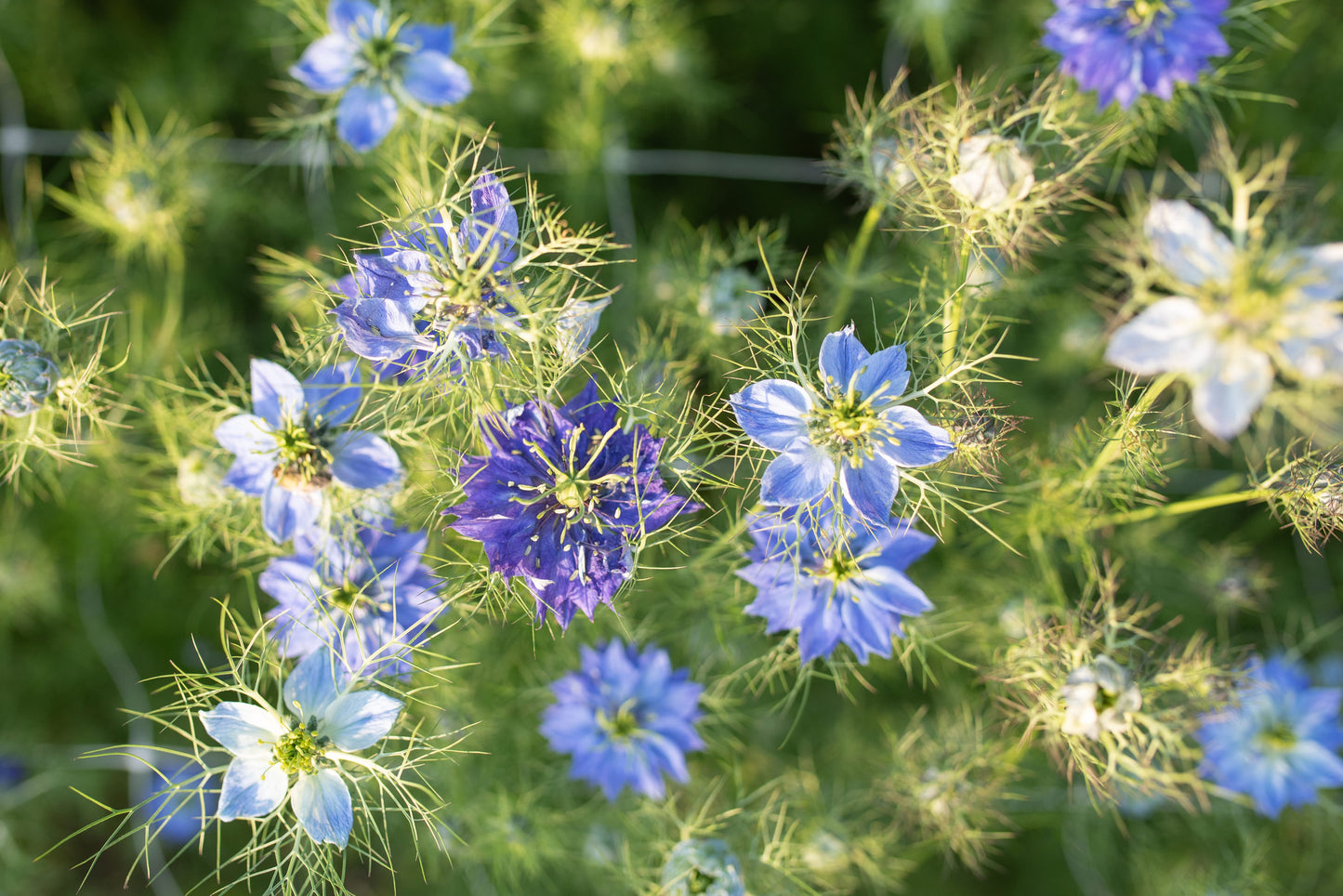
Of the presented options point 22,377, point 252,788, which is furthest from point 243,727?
point 22,377

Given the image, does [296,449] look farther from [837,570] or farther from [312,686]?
[837,570]

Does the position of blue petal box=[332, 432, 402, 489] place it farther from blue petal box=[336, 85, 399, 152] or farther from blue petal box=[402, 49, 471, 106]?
blue petal box=[402, 49, 471, 106]

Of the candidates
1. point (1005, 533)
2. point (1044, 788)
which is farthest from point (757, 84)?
point (1044, 788)

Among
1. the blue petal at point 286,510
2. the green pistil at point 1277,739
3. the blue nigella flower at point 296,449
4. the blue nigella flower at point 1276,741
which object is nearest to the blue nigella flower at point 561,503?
the blue nigella flower at point 296,449

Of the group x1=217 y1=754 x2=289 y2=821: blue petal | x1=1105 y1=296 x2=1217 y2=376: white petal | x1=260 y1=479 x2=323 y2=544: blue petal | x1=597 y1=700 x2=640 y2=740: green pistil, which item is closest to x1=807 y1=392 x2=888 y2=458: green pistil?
x1=1105 y1=296 x2=1217 y2=376: white petal

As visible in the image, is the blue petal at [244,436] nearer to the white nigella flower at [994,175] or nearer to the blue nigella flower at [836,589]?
the blue nigella flower at [836,589]

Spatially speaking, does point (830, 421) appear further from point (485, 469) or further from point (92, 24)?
point (92, 24)
